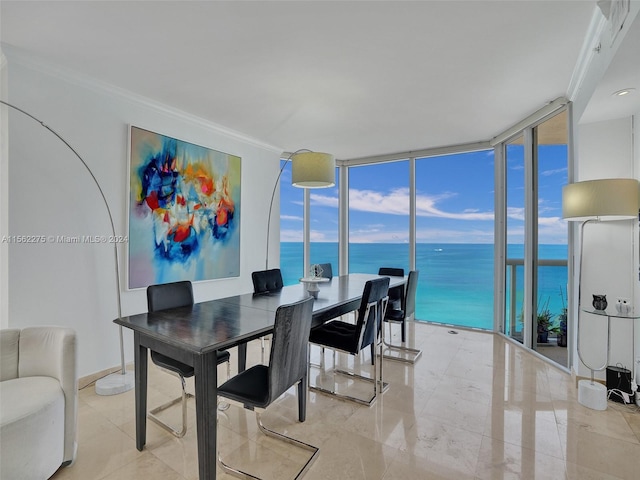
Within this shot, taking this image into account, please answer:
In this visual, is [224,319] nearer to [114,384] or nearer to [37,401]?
[37,401]

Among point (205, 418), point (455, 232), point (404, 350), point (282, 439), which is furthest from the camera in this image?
point (455, 232)

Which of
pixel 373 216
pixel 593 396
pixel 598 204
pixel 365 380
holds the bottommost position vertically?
pixel 365 380

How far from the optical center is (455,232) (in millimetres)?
5363

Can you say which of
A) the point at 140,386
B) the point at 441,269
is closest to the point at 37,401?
the point at 140,386

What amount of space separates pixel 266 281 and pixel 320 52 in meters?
2.05

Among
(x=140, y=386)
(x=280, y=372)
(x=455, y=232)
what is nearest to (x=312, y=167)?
(x=280, y=372)

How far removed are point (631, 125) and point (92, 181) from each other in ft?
15.4

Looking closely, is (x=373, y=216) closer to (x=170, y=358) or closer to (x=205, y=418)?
(x=170, y=358)

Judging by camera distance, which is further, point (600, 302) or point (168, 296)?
point (600, 302)

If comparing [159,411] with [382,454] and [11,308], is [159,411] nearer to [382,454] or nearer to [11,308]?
[11,308]

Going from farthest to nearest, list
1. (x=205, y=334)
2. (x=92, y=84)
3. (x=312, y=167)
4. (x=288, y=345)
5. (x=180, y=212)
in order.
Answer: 1. (x=180, y=212)
2. (x=312, y=167)
3. (x=92, y=84)
4. (x=288, y=345)
5. (x=205, y=334)

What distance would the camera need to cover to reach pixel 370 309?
8.41 ft

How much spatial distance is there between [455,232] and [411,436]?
3.92 meters

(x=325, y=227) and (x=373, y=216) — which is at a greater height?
(x=373, y=216)
